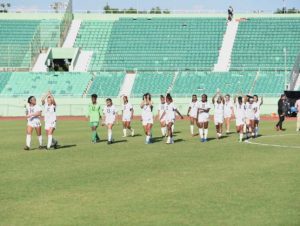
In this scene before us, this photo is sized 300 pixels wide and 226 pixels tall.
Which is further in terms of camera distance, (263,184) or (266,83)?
(266,83)

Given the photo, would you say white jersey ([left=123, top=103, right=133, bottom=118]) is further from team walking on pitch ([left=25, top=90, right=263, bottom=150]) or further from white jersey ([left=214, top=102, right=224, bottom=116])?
white jersey ([left=214, top=102, right=224, bottom=116])

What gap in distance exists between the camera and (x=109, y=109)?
31.7 m

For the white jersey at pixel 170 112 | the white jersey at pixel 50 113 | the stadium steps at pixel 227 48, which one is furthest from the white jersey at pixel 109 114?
the stadium steps at pixel 227 48

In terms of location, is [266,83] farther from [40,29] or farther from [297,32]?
[40,29]

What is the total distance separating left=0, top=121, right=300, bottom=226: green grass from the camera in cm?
1362

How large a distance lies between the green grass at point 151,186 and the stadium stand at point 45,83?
136 feet

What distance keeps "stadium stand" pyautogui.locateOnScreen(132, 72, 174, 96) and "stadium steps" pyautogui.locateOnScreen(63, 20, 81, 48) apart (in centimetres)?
1057

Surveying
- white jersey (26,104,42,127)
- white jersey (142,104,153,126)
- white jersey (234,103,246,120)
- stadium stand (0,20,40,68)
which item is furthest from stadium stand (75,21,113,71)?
white jersey (26,104,42,127)

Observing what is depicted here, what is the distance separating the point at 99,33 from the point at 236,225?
69.7m

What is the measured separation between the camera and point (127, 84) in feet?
233

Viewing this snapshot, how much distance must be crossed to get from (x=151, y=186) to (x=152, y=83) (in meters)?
53.8

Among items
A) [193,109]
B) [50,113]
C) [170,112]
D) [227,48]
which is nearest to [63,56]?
[227,48]

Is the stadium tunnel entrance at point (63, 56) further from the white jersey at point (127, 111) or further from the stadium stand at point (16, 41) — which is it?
the white jersey at point (127, 111)

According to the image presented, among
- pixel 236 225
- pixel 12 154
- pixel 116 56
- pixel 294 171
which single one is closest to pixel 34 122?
pixel 12 154
